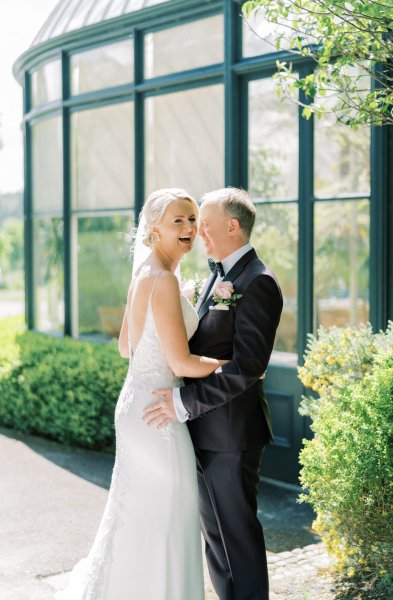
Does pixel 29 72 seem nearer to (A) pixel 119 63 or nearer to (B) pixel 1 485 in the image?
(A) pixel 119 63

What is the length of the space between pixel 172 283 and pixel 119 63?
540cm

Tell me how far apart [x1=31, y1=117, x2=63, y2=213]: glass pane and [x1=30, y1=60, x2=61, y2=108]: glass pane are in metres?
0.27

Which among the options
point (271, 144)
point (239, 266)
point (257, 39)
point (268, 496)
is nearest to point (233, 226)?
point (239, 266)

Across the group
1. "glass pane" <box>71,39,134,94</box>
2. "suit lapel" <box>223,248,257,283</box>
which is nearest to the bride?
"suit lapel" <box>223,248,257,283</box>

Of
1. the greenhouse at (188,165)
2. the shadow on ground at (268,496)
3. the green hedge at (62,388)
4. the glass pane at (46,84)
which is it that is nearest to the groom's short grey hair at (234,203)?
the greenhouse at (188,165)

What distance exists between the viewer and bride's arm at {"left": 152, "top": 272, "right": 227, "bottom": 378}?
383cm

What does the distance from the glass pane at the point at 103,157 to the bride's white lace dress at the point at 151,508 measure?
4997 millimetres

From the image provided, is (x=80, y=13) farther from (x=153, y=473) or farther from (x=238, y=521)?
(x=238, y=521)

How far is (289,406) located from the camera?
700 cm

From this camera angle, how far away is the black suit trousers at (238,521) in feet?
12.8

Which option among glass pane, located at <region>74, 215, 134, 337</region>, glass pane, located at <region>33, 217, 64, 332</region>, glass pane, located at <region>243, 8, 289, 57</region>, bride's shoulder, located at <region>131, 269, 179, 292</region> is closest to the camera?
bride's shoulder, located at <region>131, 269, 179, 292</region>

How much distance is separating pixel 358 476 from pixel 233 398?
0.80 m

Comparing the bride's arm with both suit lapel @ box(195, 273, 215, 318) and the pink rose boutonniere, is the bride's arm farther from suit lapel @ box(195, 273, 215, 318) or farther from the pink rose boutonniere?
suit lapel @ box(195, 273, 215, 318)

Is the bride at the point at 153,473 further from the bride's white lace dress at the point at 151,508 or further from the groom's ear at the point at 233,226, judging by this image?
the groom's ear at the point at 233,226
